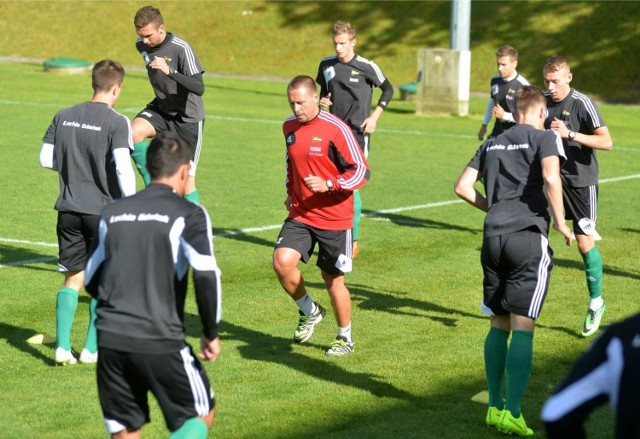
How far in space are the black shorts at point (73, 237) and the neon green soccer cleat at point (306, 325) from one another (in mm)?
1809

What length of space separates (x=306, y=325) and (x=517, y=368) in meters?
2.53

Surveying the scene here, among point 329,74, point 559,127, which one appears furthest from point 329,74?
point 559,127

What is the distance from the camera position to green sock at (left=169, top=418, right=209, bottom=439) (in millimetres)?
5066

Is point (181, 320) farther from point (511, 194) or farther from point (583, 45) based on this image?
point (583, 45)

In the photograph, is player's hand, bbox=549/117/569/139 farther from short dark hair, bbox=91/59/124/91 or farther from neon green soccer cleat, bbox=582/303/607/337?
short dark hair, bbox=91/59/124/91

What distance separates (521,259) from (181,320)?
254 cm

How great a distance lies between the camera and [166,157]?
525 centimetres

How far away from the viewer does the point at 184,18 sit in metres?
49.4

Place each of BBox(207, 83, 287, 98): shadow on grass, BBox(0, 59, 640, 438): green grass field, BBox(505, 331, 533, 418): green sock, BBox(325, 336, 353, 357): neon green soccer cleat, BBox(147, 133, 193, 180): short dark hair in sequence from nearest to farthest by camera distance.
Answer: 1. BBox(147, 133, 193, 180): short dark hair
2. BBox(505, 331, 533, 418): green sock
3. BBox(0, 59, 640, 438): green grass field
4. BBox(325, 336, 353, 357): neon green soccer cleat
5. BBox(207, 83, 287, 98): shadow on grass

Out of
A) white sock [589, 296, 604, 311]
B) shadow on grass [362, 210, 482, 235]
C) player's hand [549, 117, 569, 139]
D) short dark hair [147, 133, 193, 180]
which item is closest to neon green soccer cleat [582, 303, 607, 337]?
white sock [589, 296, 604, 311]

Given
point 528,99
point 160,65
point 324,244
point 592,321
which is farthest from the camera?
point 160,65

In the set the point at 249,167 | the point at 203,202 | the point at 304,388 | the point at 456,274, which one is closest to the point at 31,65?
the point at 249,167

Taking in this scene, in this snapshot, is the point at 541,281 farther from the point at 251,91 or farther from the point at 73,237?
the point at 251,91

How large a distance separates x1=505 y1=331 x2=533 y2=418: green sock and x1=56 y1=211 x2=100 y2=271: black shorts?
10.8 feet
